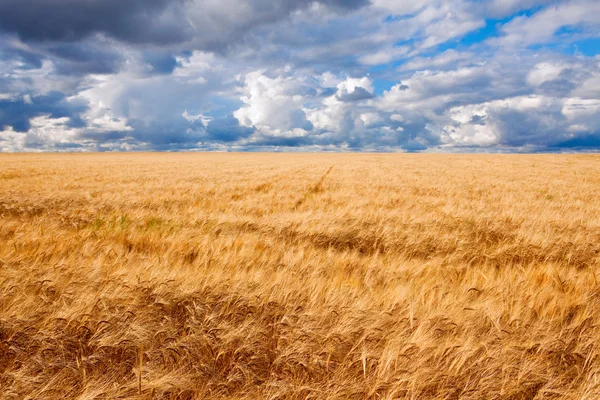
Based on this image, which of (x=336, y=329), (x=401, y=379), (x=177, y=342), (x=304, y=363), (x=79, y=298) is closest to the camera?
(x=401, y=379)

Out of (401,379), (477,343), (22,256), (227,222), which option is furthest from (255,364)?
(227,222)

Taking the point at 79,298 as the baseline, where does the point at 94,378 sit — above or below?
below

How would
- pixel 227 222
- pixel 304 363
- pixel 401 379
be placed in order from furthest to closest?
pixel 227 222
pixel 304 363
pixel 401 379

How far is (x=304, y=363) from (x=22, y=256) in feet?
10.0

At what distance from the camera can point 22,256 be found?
3283mm

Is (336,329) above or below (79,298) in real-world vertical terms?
below

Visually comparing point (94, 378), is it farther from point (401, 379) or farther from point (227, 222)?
point (227, 222)

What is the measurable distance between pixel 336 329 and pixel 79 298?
1877mm

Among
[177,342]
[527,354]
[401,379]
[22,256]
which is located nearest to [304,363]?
[401,379]

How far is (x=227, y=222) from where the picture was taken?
658cm

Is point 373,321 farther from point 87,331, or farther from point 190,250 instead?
point 190,250

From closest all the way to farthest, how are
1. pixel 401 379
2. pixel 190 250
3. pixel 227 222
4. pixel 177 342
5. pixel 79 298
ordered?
pixel 401 379, pixel 177 342, pixel 79 298, pixel 190 250, pixel 227 222


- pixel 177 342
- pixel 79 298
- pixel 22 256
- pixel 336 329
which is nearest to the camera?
pixel 177 342

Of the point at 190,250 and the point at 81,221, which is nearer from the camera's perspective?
the point at 190,250
